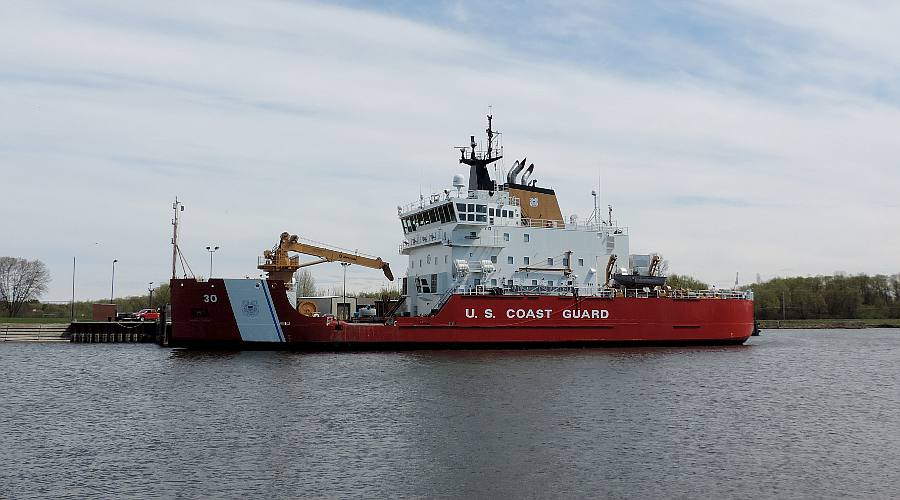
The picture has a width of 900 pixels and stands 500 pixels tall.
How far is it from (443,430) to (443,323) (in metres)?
15.9

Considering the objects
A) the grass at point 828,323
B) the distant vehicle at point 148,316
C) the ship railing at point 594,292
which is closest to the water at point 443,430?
the ship railing at point 594,292

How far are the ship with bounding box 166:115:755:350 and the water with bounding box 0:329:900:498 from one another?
2.61 m

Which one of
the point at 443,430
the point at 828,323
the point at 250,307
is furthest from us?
the point at 828,323

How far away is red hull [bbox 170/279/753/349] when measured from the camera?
3203 cm

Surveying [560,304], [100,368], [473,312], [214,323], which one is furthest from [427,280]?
[100,368]

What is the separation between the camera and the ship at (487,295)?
106ft

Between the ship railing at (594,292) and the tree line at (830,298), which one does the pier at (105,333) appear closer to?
the ship railing at (594,292)

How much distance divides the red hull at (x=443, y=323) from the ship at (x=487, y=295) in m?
0.04

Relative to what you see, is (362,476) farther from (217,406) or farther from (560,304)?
(560,304)

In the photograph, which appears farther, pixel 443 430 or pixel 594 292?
pixel 594 292

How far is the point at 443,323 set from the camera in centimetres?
3316

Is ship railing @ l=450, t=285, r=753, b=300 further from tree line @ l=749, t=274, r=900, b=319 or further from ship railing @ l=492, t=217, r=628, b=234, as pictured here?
tree line @ l=749, t=274, r=900, b=319

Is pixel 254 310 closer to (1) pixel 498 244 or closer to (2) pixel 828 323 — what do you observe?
(1) pixel 498 244

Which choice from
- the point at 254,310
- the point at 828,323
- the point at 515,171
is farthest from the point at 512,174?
the point at 828,323
